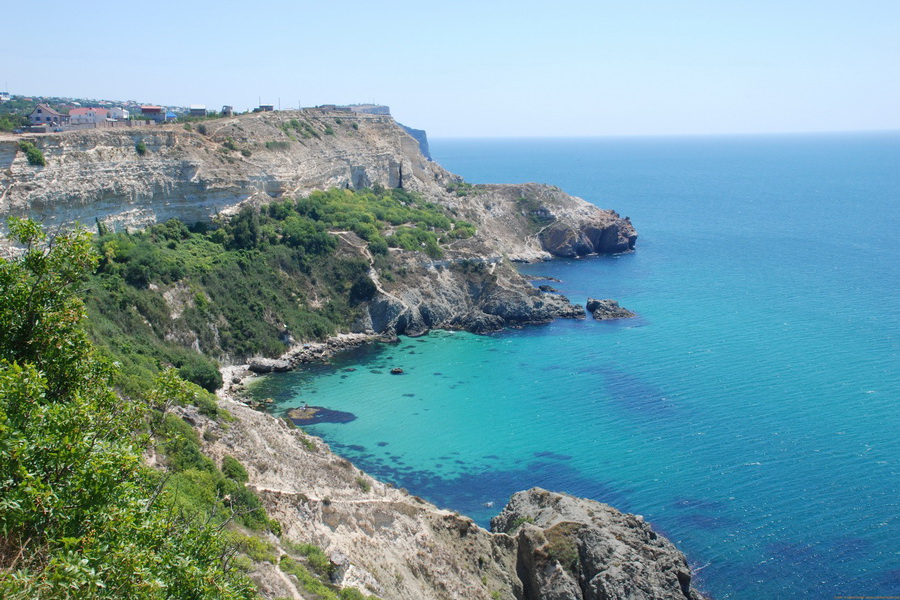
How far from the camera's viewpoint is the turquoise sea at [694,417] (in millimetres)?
33312

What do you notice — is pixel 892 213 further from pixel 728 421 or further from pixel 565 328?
pixel 728 421

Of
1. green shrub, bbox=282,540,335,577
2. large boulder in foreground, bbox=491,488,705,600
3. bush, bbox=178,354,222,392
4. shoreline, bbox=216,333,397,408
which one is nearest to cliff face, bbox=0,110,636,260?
bush, bbox=178,354,222,392

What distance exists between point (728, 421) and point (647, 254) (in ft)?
191

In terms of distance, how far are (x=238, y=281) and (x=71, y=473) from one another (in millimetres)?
49680

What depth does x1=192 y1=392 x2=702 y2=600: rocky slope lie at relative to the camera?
2659cm

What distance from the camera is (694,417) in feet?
151

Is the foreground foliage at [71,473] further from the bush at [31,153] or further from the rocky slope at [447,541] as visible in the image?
the bush at [31,153]

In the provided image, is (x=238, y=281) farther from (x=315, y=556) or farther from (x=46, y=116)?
(x=315, y=556)

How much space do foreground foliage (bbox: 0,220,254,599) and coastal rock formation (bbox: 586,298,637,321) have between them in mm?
58422

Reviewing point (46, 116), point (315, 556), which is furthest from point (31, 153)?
point (315, 556)

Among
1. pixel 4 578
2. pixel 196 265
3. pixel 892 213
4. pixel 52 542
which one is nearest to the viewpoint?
pixel 4 578

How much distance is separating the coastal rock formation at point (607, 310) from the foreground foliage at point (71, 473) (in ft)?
192

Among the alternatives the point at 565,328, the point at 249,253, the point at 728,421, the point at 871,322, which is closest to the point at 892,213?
the point at 871,322

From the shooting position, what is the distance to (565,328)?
67.2 metres
